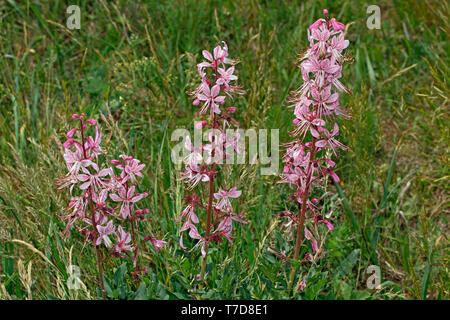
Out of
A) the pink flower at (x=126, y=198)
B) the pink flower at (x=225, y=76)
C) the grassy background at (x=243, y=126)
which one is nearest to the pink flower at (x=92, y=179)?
the pink flower at (x=126, y=198)

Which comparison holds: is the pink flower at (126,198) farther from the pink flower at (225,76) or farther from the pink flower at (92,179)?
the pink flower at (225,76)

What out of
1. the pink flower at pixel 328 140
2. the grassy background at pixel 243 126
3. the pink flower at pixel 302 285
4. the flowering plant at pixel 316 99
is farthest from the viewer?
the grassy background at pixel 243 126

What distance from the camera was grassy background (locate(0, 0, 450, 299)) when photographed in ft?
8.82

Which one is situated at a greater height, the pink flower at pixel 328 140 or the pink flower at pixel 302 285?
the pink flower at pixel 328 140

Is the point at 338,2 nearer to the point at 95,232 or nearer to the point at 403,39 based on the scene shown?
the point at 403,39

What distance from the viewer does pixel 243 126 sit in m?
3.82

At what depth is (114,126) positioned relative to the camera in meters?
2.81

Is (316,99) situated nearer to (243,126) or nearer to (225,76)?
(225,76)

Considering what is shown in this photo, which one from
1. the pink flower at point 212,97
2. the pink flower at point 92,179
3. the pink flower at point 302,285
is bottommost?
the pink flower at point 302,285

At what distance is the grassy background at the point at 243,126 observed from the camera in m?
2.69

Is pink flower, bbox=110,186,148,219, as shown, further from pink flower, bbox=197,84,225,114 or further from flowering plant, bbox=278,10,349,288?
flowering plant, bbox=278,10,349,288

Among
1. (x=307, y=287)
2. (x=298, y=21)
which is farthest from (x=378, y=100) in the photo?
(x=307, y=287)

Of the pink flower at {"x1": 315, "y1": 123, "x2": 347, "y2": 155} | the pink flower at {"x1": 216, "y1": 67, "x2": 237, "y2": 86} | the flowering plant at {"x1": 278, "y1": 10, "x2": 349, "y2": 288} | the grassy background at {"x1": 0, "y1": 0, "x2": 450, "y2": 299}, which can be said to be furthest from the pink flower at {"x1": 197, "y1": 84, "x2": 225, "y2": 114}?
the grassy background at {"x1": 0, "y1": 0, "x2": 450, "y2": 299}

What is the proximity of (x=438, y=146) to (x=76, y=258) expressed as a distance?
2583 mm
